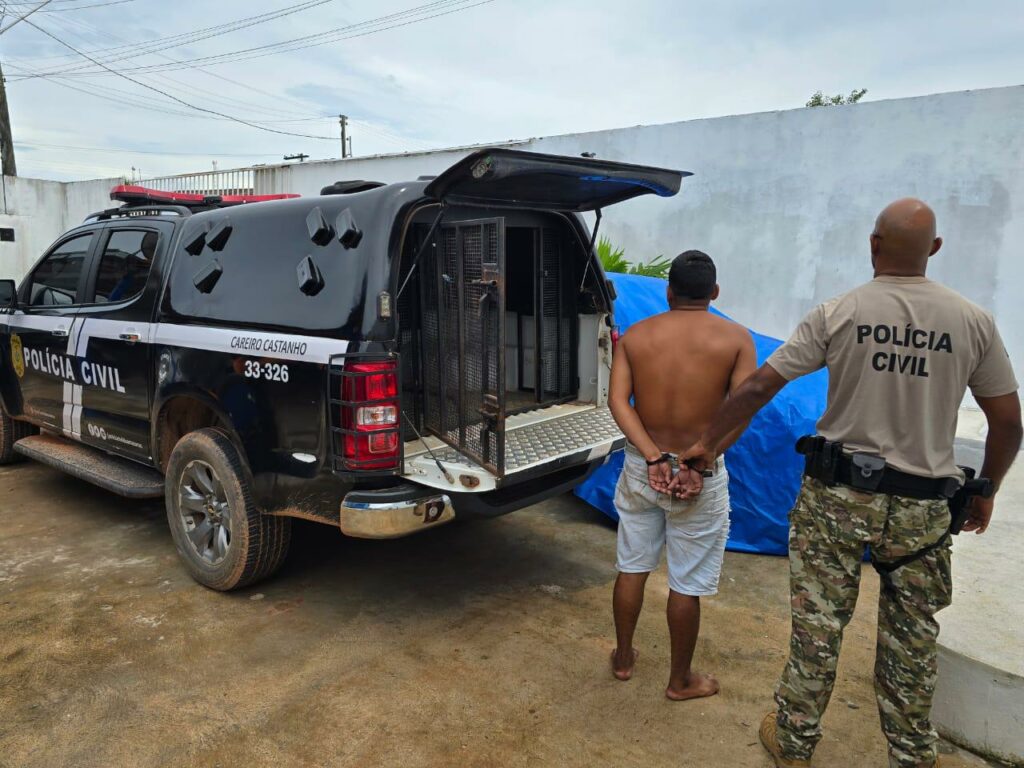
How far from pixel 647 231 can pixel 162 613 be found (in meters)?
8.52

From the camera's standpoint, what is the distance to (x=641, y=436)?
2939 mm

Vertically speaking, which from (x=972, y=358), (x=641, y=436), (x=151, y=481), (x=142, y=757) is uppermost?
(x=972, y=358)

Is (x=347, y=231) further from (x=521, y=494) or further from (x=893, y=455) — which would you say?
(x=893, y=455)

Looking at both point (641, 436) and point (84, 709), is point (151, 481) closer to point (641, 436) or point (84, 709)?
point (84, 709)

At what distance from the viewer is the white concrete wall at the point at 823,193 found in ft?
26.2

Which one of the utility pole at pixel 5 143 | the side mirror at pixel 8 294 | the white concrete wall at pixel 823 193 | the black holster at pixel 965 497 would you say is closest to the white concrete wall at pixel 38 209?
the utility pole at pixel 5 143

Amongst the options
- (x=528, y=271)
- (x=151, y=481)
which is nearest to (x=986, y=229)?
(x=528, y=271)

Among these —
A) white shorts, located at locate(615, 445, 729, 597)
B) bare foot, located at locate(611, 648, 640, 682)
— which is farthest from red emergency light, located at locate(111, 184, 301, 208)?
bare foot, located at locate(611, 648, 640, 682)

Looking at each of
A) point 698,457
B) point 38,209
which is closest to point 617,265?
point 698,457

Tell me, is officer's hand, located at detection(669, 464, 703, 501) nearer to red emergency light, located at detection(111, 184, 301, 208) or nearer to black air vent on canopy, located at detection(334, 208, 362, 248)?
black air vent on canopy, located at detection(334, 208, 362, 248)

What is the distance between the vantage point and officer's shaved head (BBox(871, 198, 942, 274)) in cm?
232

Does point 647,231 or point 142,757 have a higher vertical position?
point 647,231

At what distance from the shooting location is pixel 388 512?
10.4 feet

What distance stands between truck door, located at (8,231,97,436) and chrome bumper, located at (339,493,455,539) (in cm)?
268
